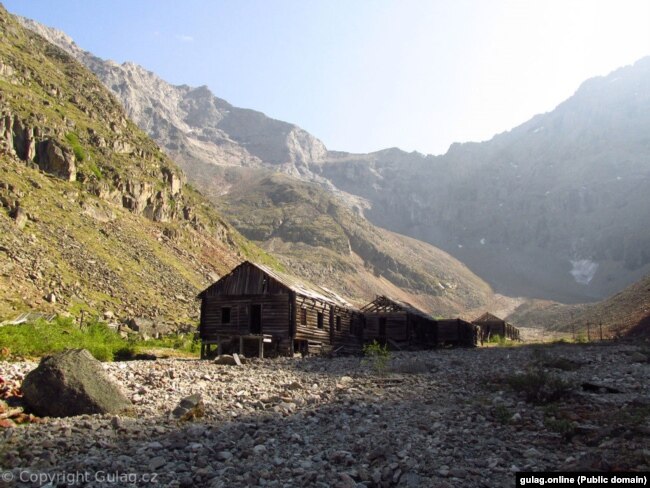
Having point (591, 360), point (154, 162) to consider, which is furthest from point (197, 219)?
point (591, 360)

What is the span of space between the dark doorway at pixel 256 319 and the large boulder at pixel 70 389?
2035 centimetres

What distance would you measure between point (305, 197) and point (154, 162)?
79.7m

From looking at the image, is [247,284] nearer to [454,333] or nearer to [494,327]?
[454,333]

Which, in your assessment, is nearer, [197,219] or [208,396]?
[208,396]

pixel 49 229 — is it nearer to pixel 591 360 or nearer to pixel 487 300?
pixel 591 360

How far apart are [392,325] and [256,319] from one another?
1574 cm

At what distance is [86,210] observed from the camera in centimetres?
5238

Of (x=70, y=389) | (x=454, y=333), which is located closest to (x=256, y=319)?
(x=70, y=389)

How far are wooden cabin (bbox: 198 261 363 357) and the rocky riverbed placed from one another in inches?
562

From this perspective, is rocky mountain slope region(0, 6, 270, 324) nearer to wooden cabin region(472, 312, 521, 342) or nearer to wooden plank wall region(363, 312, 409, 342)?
wooden plank wall region(363, 312, 409, 342)

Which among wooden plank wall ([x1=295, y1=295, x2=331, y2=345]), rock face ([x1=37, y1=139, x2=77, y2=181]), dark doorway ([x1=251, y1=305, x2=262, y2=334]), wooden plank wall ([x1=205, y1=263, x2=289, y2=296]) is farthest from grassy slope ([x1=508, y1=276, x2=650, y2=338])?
rock face ([x1=37, y1=139, x2=77, y2=181])

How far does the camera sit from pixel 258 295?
3256 centimetres

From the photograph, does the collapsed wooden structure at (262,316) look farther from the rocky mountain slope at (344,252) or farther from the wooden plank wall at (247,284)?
the rocky mountain slope at (344,252)

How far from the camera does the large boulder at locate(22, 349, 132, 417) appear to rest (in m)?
11.6
